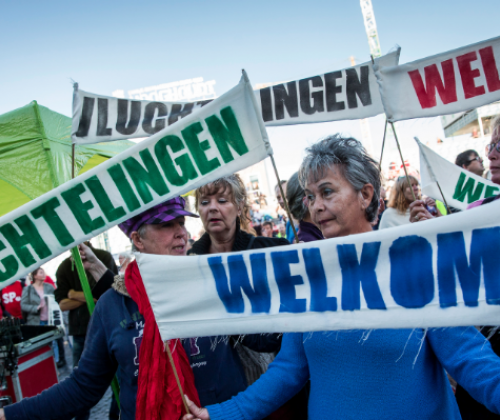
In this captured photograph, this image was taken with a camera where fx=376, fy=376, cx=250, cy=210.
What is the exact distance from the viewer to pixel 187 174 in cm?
150

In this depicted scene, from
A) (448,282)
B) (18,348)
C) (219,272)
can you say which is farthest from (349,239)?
(18,348)

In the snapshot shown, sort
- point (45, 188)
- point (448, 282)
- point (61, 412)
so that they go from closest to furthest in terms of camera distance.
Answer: point (448, 282) < point (61, 412) < point (45, 188)

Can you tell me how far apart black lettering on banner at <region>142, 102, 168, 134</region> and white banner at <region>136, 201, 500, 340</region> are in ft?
6.63

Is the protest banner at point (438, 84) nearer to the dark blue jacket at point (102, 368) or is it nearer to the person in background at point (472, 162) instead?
the dark blue jacket at point (102, 368)

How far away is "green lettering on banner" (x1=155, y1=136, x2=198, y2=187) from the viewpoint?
1.49 meters

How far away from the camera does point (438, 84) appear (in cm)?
234

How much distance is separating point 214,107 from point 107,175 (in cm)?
51

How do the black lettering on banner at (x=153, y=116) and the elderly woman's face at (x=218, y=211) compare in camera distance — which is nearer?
the elderly woman's face at (x=218, y=211)

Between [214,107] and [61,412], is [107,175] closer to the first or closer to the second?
[214,107]

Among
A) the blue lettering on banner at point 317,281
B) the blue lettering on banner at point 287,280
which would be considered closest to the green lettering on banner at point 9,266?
the blue lettering on banner at point 287,280

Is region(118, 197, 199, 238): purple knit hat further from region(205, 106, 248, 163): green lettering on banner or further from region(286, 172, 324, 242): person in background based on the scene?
region(286, 172, 324, 242): person in background

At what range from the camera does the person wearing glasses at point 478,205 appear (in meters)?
1.56

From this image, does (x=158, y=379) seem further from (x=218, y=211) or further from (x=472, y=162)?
(x=472, y=162)

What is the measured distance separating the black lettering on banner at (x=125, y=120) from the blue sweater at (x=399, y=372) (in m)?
2.32
